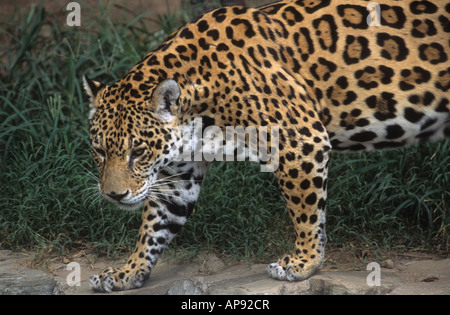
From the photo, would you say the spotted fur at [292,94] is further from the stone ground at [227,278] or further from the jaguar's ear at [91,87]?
the stone ground at [227,278]

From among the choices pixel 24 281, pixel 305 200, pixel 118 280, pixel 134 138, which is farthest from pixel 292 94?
pixel 24 281

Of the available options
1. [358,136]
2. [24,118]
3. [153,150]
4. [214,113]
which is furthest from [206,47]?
[24,118]

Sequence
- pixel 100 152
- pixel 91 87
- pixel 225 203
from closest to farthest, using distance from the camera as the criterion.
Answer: pixel 100 152
pixel 91 87
pixel 225 203

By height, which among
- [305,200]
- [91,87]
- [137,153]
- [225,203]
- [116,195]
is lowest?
[225,203]

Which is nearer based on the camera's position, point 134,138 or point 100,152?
point 134,138

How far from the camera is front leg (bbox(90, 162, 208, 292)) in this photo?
5.60 meters

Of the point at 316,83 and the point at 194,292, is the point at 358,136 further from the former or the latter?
the point at 194,292

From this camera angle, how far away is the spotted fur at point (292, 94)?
516cm

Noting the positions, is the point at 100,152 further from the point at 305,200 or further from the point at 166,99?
the point at 305,200

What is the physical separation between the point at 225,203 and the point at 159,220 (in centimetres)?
100

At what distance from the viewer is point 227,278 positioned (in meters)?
5.75

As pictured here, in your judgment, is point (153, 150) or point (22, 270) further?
point (22, 270)

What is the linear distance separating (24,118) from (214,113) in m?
2.77

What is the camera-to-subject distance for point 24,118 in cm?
734
